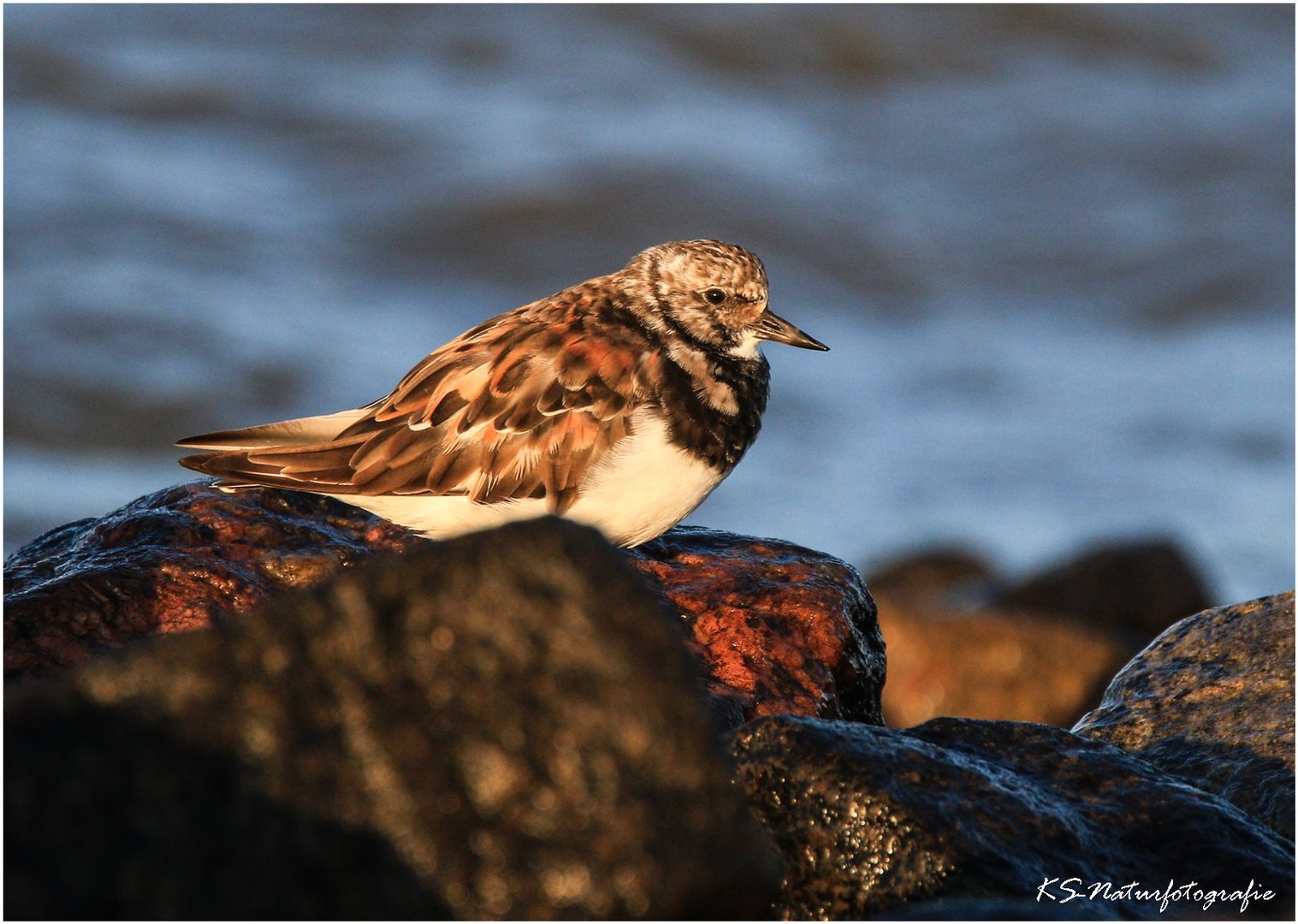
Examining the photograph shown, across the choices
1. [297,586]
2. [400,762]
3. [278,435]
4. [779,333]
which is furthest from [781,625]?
[400,762]

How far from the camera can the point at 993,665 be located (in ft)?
20.6

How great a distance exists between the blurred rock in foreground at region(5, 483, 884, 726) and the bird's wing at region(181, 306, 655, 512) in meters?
0.21

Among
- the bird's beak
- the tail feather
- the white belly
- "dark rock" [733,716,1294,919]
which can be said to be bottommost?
"dark rock" [733,716,1294,919]

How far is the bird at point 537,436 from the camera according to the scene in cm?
390

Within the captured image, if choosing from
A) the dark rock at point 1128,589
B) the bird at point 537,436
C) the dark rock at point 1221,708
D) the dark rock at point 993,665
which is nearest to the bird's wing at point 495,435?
the bird at point 537,436

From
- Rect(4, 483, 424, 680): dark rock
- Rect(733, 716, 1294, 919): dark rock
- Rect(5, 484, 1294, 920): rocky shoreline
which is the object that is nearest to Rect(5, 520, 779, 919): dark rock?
Rect(5, 484, 1294, 920): rocky shoreline

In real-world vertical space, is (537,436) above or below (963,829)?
above

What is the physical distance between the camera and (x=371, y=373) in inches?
378

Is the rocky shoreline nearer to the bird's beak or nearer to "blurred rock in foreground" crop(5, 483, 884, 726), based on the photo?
"blurred rock in foreground" crop(5, 483, 884, 726)

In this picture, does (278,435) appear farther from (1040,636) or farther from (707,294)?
(1040,636)

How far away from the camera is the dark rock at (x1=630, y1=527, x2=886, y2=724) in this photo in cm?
369

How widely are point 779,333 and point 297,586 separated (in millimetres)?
1666

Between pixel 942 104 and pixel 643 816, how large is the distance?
13086 millimetres

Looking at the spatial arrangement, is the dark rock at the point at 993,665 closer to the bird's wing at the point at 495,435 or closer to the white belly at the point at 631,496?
the white belly at the point at 631,496
